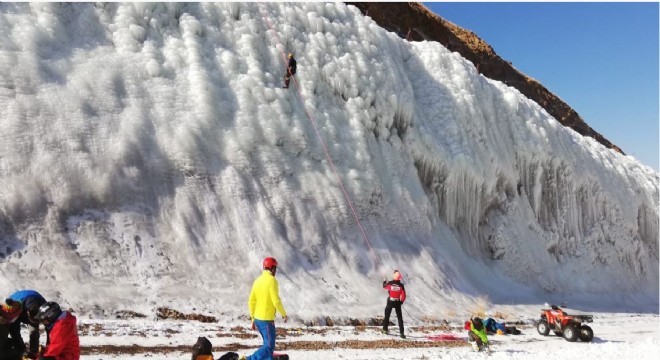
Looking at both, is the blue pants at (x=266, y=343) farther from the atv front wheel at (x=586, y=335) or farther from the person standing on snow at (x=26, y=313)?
the atv front wheel at (x=586, y=335)

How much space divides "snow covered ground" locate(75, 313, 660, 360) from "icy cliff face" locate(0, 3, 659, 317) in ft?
4.30

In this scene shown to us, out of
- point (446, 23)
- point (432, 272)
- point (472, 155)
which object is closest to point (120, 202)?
point (432, 272)

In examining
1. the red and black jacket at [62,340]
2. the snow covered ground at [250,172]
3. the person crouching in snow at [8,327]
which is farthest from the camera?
the snow covered ground at [250,172]

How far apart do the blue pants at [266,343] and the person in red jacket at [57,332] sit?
241cm

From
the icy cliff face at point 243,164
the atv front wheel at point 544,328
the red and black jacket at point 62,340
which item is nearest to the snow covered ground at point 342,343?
the atv front wheel at point 544,328

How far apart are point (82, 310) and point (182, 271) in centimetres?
249

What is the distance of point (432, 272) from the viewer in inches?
693

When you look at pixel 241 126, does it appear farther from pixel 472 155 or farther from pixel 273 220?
pixel 472 155

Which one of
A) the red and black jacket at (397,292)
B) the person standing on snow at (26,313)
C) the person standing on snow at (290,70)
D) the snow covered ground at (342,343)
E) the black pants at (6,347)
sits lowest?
the snow covered ground at (342,343)

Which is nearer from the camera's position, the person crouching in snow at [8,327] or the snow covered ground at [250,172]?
the person crouching in snow at [8,327]

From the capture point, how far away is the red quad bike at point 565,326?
1402 centimetres

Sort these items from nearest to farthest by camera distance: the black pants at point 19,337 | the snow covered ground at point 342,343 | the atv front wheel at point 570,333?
the black pants at point 19,337 → the snow covered ground at point 342,343 → the atv front wheel at point 570,333

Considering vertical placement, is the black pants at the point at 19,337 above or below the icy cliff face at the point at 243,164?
below

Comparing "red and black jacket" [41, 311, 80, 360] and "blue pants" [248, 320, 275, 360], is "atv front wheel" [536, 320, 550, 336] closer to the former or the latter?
"blue pants" [248, 320, 275, 360]
